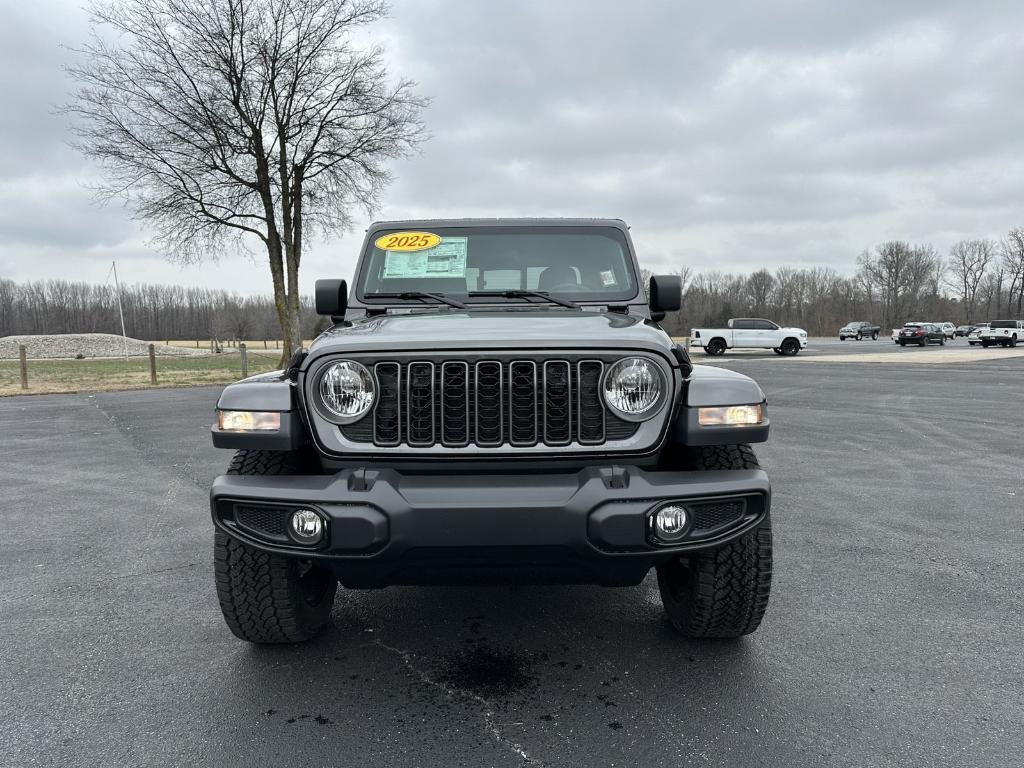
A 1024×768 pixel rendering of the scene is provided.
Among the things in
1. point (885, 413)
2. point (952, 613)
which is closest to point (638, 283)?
point (952, 613)

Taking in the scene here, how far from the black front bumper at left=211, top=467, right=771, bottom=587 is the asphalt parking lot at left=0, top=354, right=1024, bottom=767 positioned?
50cm

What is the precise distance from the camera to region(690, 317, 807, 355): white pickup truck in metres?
31.7

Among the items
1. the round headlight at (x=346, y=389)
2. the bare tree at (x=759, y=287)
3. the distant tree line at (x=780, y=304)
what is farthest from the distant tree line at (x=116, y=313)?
the round headlight at (x=346, y=389)

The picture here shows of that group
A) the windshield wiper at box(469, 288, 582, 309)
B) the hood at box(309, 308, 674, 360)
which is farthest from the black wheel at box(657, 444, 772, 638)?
the windshield wiper at box(469, 288, 582, 309)

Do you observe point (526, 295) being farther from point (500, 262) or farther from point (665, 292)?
point (665, 292)

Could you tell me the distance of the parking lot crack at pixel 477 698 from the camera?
209 cm

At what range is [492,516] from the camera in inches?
84.3

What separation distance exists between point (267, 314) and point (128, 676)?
10305 centimetres

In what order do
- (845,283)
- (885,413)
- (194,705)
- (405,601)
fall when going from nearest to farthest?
(194,705), (405,601), (885,413), (845,283)

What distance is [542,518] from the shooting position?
2.15 meters

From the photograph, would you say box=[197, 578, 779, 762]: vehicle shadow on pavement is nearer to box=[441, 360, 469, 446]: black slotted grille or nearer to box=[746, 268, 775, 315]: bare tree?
box=[441, 360, 469, 446]: black slotted grille

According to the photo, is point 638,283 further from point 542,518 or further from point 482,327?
point 542,518

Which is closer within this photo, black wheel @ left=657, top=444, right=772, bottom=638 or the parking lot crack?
the parking lot crack

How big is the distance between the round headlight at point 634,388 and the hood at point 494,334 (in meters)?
0.07
